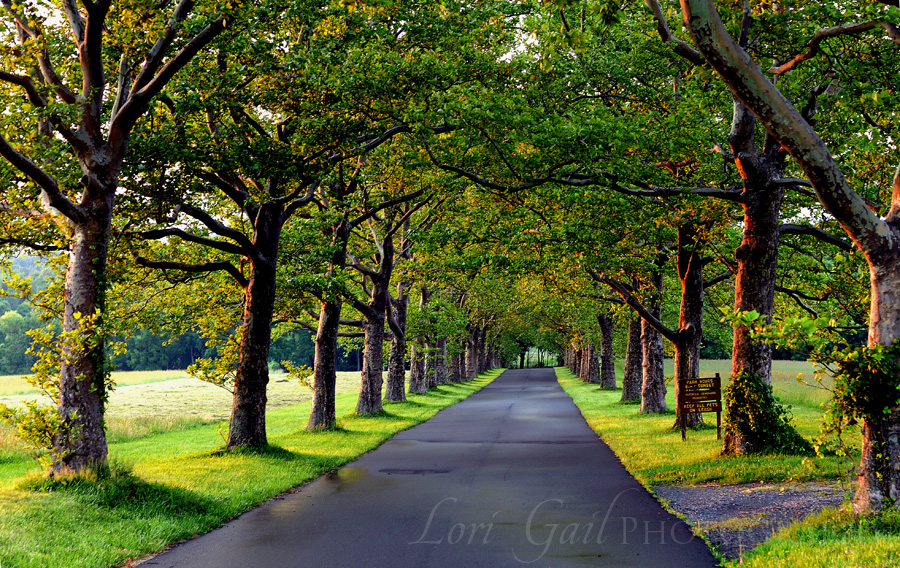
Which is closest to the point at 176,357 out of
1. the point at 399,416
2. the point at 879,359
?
the point at 399,416

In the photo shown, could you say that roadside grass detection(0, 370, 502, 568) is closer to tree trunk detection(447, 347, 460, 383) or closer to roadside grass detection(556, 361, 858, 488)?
roadside grass detection(556, 361, 858, 488)

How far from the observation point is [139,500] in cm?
868

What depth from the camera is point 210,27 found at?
9.88 metres

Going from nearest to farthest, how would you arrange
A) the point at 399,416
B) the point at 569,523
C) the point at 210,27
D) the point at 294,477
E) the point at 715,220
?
1. the point at 569,523
2. the point at 210,27
3. the point at 294,477
4. the point at 715,220
5. the point at 399,416

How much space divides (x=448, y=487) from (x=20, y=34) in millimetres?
9829

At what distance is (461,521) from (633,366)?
2392cm

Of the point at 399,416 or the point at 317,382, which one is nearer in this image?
the point at 317,382

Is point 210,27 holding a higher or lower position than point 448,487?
higher

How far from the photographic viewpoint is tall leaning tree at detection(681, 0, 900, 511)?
6.97m

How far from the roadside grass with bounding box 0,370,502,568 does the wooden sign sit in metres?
7.58

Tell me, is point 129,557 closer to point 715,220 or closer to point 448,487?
point 448,487

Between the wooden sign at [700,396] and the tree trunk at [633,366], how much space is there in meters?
14.1

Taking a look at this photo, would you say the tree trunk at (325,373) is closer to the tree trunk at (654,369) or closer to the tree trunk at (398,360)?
the tree trunk at (398,360)

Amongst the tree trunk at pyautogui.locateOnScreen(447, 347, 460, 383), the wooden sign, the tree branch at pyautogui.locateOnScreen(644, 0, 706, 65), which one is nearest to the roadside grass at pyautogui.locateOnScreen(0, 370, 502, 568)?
the wooden sign
